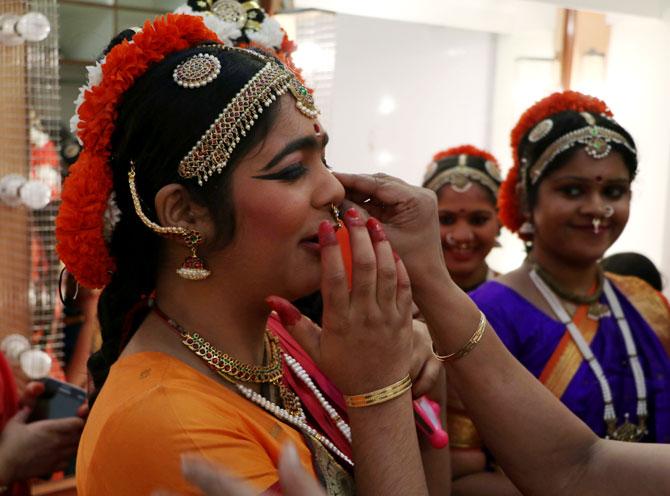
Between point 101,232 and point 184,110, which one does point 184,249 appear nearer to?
point 101,232

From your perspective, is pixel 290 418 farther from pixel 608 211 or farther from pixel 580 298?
pixel 608 211

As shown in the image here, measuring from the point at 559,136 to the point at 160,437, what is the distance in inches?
81.5

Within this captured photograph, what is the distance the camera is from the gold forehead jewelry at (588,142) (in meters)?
2.75

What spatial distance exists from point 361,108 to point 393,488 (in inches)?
224

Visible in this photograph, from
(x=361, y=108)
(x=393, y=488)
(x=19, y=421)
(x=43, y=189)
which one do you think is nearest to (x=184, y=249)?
(x=393, y=488)

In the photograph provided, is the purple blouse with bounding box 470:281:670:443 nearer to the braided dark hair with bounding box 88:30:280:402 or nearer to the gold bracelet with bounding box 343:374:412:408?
the gold bracelet with bounding box 343:374:412:408

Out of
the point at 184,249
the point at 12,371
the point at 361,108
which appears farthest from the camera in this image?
the point at 361,108

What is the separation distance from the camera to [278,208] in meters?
1.42

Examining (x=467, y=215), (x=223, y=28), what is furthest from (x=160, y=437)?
(x=467, y=215)

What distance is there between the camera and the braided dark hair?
1.41 m

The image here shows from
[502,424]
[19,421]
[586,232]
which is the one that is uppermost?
[586,232]

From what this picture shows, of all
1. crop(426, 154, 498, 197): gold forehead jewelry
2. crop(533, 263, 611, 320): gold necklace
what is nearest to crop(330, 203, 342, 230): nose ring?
crop(533, 263, 611, 320): gold necklace

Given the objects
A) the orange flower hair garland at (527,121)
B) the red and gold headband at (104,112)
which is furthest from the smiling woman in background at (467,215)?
the red and gold headband at (104,112)

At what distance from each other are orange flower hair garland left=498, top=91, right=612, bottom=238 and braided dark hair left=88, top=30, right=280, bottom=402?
1.77m
